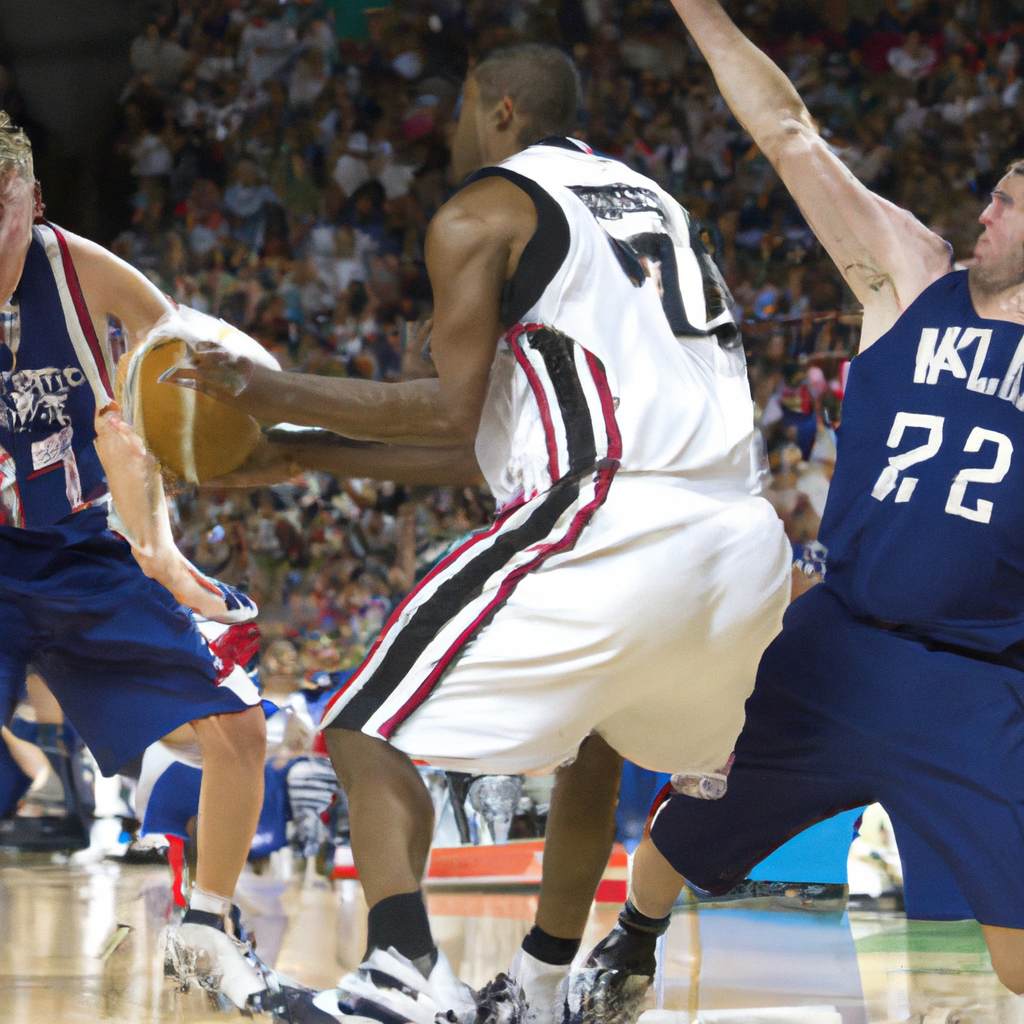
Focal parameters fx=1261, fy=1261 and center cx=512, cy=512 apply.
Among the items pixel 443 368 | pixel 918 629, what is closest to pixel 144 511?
pixel 443 368

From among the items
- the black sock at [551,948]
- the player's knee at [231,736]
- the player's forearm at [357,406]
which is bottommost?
the black sock at [551,948]

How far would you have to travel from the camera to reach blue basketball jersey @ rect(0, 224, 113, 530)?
9.52ft

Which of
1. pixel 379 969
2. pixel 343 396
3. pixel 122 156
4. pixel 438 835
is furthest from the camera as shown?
pixel 122 156

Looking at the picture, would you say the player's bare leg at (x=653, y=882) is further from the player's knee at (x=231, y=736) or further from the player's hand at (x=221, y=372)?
the player's hand at (x=221, y=372)

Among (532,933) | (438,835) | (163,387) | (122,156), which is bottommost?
→ (438,835)

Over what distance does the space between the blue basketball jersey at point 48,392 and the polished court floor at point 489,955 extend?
1.15 metres

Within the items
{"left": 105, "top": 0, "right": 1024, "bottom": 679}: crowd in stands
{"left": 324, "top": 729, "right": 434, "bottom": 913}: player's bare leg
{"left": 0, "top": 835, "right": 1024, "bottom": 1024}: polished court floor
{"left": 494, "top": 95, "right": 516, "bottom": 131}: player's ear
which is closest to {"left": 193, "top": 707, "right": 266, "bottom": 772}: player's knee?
{"left": 0, "top": 835, "right": 1024, "bottom": 1024}: polished court floor

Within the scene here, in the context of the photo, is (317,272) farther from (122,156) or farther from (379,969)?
(379,969)

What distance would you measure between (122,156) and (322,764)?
4444mm

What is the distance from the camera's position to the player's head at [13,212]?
9.46 ft

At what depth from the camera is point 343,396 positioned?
85.7 inches

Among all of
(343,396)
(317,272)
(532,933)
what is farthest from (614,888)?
(317,272)

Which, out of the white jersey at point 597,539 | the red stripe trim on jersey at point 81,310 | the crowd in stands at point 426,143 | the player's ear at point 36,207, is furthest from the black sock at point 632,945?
the crowd in stands at point 426,143

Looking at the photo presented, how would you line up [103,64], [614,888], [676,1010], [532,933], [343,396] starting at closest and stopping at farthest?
1. [343,396]
2. [532,933]
3. [676,1010]
4. [614,888]
5. [103,64]
